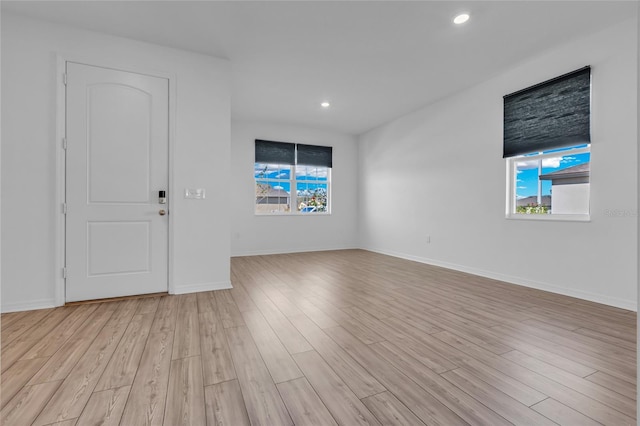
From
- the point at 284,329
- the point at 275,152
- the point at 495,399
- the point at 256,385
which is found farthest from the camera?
the point at 275,152

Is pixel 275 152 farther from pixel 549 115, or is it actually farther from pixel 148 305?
pixel 549 115

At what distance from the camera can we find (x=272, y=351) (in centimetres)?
193

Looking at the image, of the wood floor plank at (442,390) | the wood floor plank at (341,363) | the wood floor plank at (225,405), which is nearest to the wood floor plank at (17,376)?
the wood floor plank at (225,405)

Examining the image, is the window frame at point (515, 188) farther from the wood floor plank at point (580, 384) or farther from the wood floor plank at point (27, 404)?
the wood floor plank at point (27, 404)

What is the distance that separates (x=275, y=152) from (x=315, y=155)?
955 mm

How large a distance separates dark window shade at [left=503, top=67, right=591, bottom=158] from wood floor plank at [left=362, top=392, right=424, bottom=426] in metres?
3.39

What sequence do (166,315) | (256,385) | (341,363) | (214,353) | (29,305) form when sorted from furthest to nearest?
(29,305), (166,315), (214,353), (341,363), (256,385)

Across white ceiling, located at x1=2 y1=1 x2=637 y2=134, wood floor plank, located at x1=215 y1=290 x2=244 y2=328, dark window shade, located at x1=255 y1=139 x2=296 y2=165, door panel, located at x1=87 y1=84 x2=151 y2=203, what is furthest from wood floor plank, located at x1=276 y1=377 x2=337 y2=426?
dark window shade, located at x1=255 y1=139 x2=296 y2=165

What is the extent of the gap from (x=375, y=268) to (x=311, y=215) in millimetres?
2480

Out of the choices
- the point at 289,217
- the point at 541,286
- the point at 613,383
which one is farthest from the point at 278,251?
the point at 613,383

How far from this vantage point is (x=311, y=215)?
22.1 ft

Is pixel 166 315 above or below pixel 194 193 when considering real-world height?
below

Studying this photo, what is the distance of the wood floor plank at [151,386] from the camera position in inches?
51.8

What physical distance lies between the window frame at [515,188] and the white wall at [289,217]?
3.75 meters
